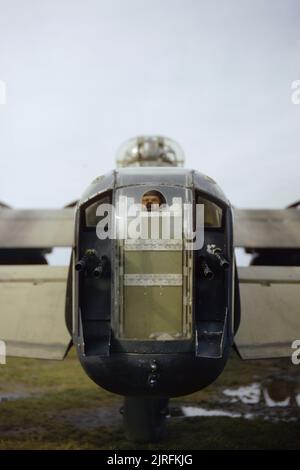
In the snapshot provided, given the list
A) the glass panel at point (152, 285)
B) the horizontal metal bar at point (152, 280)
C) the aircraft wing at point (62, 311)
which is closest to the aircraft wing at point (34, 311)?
the aircraft wing at point (62, 311)

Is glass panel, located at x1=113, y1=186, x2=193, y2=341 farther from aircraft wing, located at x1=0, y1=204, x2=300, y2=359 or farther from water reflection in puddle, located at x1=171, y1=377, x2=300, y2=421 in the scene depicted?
water reflection in puddle, located at x1=171, y1=377, x2=300, y2=421

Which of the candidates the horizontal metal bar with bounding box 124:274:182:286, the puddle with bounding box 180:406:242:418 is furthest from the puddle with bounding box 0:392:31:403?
the horizontal metal bar with bounding box 124:274:182:286

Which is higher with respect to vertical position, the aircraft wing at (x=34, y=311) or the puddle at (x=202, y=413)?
the aircraft wing at (x=34, y=311)

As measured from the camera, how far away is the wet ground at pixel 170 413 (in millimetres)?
8273

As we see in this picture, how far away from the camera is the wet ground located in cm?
827

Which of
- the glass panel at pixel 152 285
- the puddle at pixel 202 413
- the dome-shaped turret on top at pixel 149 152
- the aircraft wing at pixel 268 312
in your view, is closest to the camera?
the glass panel at pixel 152 285

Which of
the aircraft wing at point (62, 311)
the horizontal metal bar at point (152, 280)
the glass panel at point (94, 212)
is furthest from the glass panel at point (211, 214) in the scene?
the aircraft wing at point (62, 311)

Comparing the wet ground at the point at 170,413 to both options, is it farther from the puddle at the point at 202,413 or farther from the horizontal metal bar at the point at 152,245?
the horizontal metal bar at the point at 152,245

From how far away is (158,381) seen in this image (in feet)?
16.4

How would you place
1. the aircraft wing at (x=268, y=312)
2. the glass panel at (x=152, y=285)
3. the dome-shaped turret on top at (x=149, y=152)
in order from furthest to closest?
1. the dome-shaped turret on top at (x=149, y=152)
2. the aircraft wing at (x=268, y=312)
3. the glass panel at (x=152, y=285)

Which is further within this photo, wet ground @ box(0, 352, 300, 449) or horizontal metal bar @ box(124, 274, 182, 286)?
wet ground @ box(0, 352, 300, 449)

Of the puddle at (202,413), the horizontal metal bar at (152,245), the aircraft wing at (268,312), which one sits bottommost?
the puddle at (202,413)

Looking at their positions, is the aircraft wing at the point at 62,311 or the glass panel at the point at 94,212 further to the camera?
the aircraft wing at the point at 62,311

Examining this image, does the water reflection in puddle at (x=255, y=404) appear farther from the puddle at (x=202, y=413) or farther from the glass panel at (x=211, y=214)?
the glass panel at (x=211, y=214)
